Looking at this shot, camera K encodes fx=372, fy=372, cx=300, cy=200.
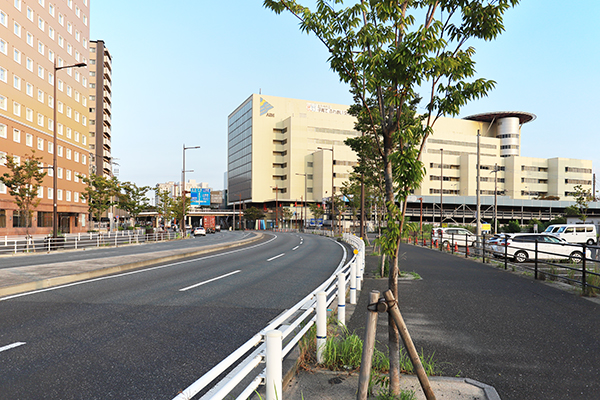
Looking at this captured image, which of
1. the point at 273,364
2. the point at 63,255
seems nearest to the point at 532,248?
the point at 273,364

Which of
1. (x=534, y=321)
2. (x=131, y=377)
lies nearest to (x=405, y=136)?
(x=131, y=377)

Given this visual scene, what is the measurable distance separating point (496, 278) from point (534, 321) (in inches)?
250

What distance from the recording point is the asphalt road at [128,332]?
4.45 meters

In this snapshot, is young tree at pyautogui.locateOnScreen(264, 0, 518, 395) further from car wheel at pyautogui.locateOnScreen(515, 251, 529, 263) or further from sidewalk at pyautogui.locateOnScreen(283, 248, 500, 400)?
car wheel at pyautogui.locateOnScreen(515, 251, 529, 263)

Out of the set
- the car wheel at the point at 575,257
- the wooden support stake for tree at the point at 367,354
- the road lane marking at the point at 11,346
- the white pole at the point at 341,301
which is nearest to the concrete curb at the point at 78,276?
the road lane marking at the point at 11,346

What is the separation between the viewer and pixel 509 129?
11425cm

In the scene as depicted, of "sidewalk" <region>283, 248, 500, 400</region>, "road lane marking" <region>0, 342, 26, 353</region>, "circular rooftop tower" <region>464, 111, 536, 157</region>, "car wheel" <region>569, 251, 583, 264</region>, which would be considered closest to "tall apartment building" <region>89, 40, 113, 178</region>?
"road lane marking" <region>0, 342, 26, 353</region>

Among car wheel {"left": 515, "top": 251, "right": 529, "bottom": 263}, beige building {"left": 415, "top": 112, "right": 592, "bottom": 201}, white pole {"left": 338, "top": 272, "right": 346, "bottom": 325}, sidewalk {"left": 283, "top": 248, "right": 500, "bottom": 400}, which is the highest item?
beige building {"left": 415, "top": 112, "right": 592, "bottom": 201}

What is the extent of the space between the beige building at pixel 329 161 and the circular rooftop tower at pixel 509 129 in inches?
12.0

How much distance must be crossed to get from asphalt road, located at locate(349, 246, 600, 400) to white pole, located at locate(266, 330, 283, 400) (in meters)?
2.63

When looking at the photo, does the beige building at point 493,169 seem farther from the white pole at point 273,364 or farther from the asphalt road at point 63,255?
the white pole at point 273,364

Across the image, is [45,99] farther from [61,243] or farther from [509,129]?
[509,129]

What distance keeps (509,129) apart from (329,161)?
60.5m

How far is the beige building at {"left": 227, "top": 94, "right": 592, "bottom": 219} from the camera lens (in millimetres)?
100688
